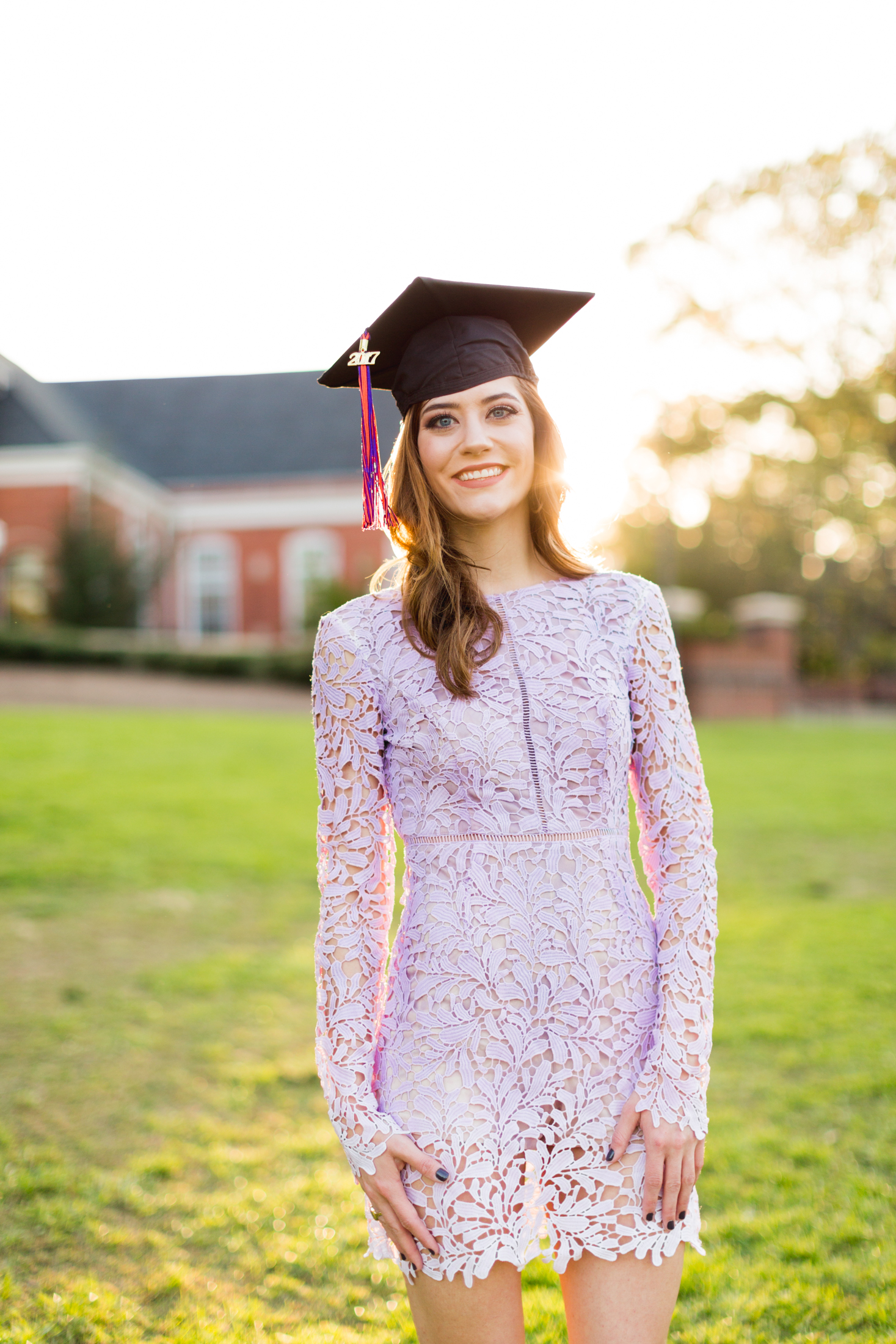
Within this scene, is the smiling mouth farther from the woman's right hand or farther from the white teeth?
the woman's right hand

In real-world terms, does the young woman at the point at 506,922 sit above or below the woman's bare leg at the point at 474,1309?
above

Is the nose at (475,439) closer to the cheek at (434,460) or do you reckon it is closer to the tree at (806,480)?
the cheek at (434,460)

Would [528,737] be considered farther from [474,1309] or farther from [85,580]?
[85,580]

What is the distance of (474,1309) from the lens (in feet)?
5.28

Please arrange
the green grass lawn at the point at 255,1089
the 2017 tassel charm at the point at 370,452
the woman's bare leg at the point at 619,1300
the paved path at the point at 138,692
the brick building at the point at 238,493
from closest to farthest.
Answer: the woman's bare leg at the point at 619,1300 → the 2017 tassel charm at the point at 370,452 → the green grass lawn at the point at 255,1089 → the paved path at the point at 138,692 → the brick building at the point at 238,493

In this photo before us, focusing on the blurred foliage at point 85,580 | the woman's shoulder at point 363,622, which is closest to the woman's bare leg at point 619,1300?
the woman's shoulder at point 363,622

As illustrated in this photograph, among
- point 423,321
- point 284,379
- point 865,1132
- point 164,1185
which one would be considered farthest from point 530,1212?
point 284,379

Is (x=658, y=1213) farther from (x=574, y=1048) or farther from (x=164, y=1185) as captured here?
(x=164, y=1185)

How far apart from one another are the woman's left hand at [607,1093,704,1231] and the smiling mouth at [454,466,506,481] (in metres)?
1.05

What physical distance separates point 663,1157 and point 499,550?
104 centimetres

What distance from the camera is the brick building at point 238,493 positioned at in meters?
29.0

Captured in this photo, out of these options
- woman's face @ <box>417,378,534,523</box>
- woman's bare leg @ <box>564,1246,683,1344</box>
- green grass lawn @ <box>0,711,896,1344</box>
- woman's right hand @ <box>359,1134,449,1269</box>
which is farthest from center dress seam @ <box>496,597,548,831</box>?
green grass lawn @ <box>0,711,896,1344</box>

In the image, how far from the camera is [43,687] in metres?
16.9

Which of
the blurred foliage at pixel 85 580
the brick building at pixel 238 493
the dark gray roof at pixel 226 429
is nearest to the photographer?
the blurred foliage at pixel 85 580
